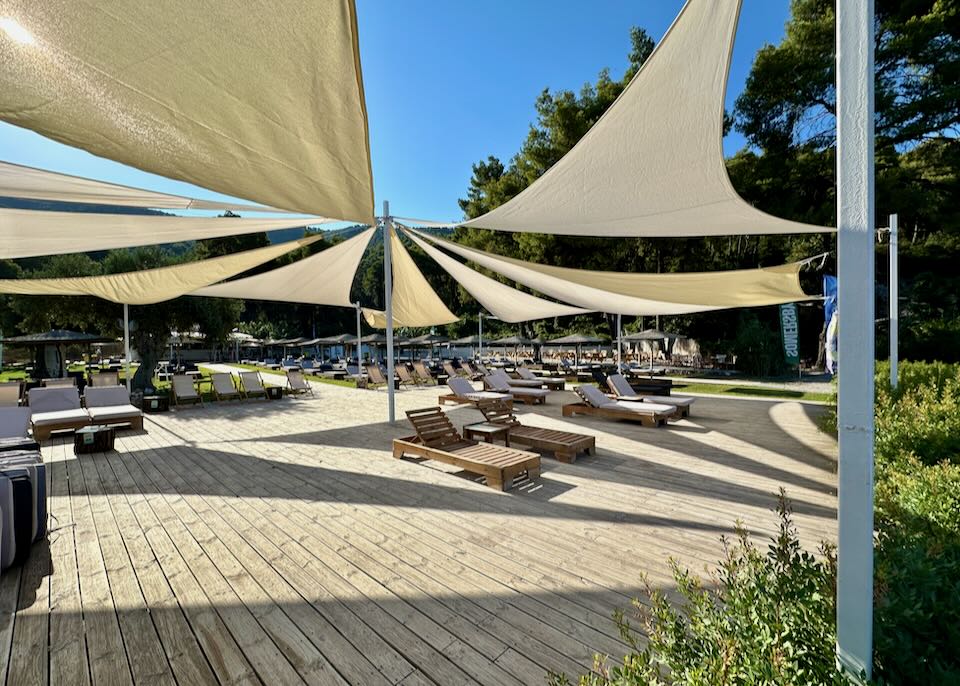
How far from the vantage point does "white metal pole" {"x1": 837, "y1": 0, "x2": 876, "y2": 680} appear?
50.4 inches

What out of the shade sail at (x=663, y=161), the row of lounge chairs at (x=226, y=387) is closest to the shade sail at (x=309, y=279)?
the row of lounge chairs at (x=226, y=387)

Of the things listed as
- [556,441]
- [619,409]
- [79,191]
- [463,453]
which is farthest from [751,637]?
[619,409]

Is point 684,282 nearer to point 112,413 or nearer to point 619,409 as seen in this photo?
point 619,409

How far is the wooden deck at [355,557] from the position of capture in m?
2.34

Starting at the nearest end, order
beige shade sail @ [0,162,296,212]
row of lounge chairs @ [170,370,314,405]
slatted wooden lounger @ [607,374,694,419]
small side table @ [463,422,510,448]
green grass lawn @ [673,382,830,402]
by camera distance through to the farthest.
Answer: beige shade sail @ [0,162,296,212] → small side table @ [463,422,510,448] → slatted wooden lounger @ [607,374,694,419] → row of lounge chairs @ [170,370,314,405] → green grass lawn @ [673,382,830,402]

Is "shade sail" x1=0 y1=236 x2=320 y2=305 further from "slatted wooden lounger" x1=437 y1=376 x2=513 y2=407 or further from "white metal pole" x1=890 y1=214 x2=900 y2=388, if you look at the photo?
"white metal pole" x1=890 y1=214 x2=900 y2=388

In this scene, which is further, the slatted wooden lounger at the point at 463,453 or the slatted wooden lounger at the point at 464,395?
the slatted wooden lounger at the point at 464,395

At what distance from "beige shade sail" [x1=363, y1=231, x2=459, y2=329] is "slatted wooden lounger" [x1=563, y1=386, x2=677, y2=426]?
4.71 m

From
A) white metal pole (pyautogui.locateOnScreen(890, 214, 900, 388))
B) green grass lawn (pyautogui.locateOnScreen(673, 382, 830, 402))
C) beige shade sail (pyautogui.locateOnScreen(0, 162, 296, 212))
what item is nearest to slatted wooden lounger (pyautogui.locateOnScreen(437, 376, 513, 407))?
beige shade sail (pyautogui.locateOnScreen(0, 162, 296, 212))

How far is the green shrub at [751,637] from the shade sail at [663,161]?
11.9 feet

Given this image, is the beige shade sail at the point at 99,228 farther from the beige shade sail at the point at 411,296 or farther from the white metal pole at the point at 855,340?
the white metal pole at the point at 855,340

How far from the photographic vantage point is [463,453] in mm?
5582

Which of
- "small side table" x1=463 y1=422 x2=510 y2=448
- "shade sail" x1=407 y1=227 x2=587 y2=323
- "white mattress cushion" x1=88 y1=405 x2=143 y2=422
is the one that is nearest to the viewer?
"small side table" x1=463 y1=422 x2=510 y2=448

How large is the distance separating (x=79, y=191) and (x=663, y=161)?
614 centimetres
